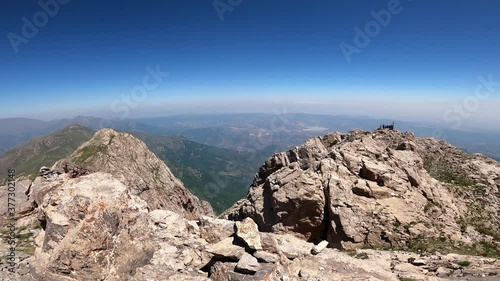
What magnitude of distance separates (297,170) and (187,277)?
24.6m

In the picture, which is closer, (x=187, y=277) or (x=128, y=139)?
(x=187, y=277)

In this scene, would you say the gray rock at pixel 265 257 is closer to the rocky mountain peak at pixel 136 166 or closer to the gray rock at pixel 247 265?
the gray rock at pixel 247 265

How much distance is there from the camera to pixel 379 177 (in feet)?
117

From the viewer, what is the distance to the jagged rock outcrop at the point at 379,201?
29.8 meters

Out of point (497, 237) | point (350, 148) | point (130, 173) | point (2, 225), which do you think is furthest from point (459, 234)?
point (130, 173)

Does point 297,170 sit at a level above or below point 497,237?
above

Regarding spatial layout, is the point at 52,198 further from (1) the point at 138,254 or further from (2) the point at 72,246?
(1) the point at 138,254

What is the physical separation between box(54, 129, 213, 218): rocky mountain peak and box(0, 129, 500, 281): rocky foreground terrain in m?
67.9

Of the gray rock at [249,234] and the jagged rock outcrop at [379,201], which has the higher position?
the gray rock at [249,234]

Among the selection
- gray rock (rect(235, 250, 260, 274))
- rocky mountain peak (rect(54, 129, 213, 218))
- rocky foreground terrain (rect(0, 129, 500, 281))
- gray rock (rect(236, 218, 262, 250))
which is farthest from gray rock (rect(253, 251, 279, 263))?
rocky mountain peak (rect(54, 129, 213, 218))

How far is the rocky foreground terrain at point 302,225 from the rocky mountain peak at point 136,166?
67.9m

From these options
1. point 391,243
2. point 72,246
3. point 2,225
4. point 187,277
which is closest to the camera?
point 72,246

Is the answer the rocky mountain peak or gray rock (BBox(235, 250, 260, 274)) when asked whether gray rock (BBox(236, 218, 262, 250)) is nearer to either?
gray rock (BBox(235, 250, 260, 274))

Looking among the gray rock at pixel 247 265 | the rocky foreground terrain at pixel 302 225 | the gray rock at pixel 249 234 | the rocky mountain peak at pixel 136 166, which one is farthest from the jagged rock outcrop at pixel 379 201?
the rocky mountain peak at pixel 136 166
